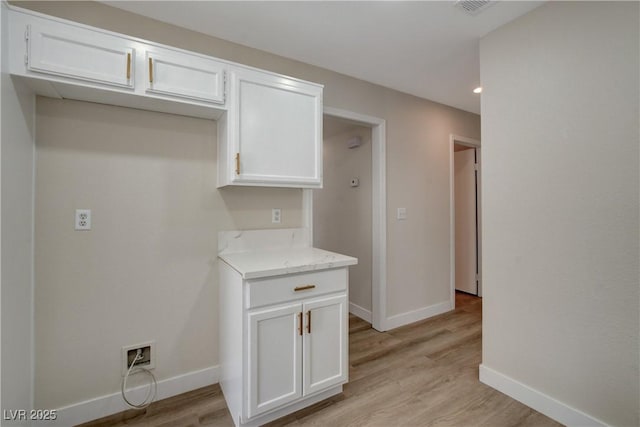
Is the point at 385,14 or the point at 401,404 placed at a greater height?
the point at 385,14

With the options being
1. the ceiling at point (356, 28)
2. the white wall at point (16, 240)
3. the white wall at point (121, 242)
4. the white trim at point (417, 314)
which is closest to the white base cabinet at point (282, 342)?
the white wall at point (121, 242)

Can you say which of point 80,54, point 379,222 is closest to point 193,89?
point 80,54

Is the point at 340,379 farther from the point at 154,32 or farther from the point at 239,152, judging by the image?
the point at 154,32

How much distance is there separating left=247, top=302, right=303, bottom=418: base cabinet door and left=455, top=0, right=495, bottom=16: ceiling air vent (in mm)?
1977

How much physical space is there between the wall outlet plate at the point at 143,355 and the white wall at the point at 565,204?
2224 millimetres

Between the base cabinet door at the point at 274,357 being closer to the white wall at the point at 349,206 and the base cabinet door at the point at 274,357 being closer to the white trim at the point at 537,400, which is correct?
the white trim at the point at 537,400

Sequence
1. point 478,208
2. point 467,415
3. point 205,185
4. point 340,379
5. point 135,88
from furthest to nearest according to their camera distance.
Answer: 1. point 478,208
2. point 205,185
3. point 340,379
4. point 467,415
5. point 135,88

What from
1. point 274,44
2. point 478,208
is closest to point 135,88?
point 274,44

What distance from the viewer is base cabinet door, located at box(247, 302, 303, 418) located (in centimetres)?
150

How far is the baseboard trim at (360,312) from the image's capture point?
10.0ft

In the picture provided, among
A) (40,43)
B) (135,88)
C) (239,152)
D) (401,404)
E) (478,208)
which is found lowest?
(401,404)

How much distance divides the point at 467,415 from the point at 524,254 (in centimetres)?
101

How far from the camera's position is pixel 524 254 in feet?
5.79

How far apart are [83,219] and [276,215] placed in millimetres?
1173
